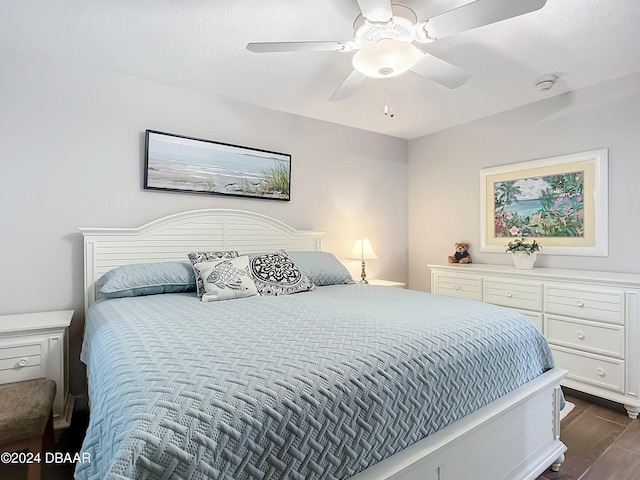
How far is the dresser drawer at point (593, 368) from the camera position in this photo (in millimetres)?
2309

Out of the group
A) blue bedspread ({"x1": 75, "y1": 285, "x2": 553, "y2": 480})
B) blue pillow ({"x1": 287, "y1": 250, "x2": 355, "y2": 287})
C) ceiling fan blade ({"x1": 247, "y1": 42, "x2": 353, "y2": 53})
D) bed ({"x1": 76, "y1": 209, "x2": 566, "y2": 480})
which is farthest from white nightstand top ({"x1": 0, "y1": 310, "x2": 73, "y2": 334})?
ceiling fan blade ({"x1": 247, "y1": 42, "x2": 353, "y2": 53})

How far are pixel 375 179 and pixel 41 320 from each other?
3.13 metres

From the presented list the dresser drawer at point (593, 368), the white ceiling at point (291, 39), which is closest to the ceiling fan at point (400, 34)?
the white ceiling at point (291, 39)

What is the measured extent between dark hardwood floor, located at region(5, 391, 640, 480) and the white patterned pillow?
3.54 ft

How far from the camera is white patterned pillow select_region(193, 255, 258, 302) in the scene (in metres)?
2.06

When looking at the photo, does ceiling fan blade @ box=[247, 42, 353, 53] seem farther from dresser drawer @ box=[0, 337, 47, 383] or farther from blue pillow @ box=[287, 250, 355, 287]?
dresser drawer @ box=[0, 337, 47, 383]

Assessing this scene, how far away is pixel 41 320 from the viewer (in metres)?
1.99

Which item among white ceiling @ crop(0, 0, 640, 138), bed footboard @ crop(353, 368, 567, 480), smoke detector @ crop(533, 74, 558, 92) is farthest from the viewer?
smoke detector @ crop(533, 74, 558, 92)

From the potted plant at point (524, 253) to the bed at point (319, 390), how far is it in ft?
4.50

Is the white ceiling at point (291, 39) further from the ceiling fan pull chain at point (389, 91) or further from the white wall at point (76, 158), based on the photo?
the white wall at point (76, 158)

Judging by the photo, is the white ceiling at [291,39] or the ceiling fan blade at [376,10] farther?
the white ceiling at [291,39]

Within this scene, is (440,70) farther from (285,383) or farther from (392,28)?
(285,383)

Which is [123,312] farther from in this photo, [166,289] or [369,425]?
[369,425]

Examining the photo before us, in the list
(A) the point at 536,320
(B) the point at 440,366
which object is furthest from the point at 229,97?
(A) the point at 536,320
